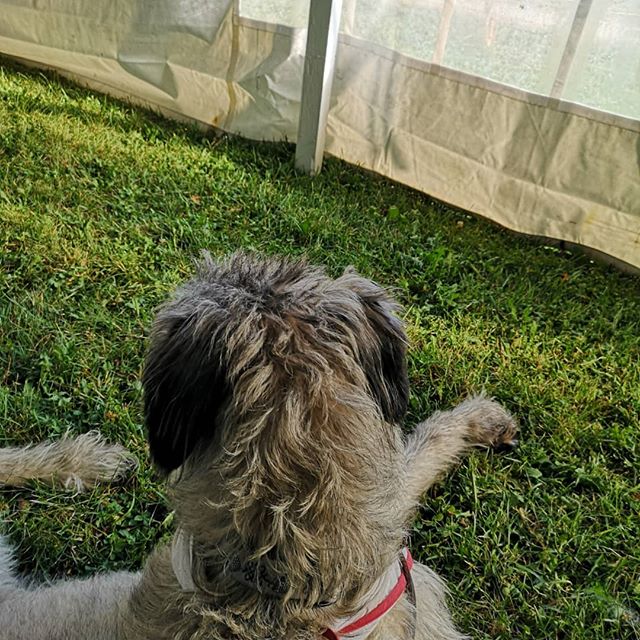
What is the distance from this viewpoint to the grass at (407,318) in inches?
107

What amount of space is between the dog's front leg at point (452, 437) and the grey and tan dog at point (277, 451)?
1.18 meters

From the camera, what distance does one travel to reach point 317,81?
17.4 feet

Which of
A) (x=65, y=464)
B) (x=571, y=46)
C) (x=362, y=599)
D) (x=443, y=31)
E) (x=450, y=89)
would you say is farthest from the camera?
(x=450, y=89)

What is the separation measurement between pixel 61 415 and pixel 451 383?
2187 mm

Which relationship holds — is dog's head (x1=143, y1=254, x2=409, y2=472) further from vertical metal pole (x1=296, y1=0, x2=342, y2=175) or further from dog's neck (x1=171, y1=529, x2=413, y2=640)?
vertical metal pole (x1=296, y1=0, x2=342, y2=175)

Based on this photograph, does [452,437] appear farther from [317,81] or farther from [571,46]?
[317,81]

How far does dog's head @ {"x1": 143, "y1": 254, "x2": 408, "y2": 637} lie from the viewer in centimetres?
141

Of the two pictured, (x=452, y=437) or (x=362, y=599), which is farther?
(x=452, y=437)

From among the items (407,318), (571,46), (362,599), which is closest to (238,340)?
(362,599)

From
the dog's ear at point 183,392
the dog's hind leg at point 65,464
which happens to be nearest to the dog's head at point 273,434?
the dog's ear at point 183,392

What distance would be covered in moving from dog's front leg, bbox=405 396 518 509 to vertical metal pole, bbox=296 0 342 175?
314 centimetres

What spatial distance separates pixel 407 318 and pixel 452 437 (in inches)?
44.8

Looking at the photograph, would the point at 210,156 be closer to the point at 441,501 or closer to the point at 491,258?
the point at 491,258

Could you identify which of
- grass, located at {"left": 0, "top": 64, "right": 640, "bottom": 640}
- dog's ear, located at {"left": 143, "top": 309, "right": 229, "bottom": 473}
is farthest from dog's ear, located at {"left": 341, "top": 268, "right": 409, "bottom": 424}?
grass, located at {"left": 0, "top": 64, "right": 640, "bottom": 640}
